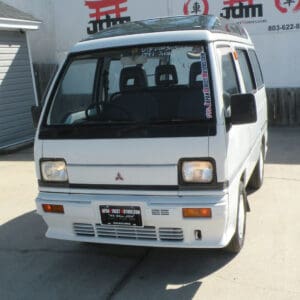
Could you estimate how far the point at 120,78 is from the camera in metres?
4.61

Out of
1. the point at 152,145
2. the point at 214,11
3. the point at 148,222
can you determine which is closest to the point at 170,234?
the point at 148,222

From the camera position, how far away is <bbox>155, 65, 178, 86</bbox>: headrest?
437cm

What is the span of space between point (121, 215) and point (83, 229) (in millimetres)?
397

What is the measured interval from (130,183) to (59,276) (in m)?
1.08

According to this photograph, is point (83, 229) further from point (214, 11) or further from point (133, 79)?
point (214, 11)

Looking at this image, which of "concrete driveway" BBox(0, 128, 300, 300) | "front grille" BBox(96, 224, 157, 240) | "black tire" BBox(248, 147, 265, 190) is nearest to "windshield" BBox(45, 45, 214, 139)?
"front grille" BBox(96, 224, 157, 240)

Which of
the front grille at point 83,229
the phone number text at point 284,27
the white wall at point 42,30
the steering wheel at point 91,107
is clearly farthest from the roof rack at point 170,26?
the white wall at point 42,30

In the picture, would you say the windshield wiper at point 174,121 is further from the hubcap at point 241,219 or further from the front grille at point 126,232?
the hubcap at point 241,219

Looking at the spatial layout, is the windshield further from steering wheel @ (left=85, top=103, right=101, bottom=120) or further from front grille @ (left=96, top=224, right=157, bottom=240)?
front grille @ (left=96, top=224, right=157, bottom=240)

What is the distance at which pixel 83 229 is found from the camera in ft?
13.1

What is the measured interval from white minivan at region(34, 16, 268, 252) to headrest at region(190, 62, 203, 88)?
0.04ft

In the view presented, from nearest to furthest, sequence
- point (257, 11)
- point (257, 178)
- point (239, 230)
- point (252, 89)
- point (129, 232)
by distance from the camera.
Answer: point (129, 232), point (239, 230), point (252, 89), point (257, 178), point (257, 11)

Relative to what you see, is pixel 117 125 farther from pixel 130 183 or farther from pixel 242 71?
pixel 242 71

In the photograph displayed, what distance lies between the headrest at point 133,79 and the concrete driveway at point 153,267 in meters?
1.50
